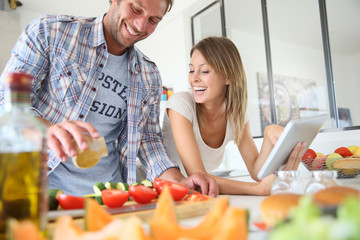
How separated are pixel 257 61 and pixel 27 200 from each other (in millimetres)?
4472

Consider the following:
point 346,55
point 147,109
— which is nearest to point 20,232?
point 147,109

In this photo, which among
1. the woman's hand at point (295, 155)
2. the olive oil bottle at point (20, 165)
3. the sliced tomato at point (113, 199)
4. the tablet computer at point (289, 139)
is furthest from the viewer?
the woman's hand at point (295, 155)

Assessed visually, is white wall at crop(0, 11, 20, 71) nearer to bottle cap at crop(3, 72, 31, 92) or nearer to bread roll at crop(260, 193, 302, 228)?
bottle cap at crop(3, 72, 31, 92)

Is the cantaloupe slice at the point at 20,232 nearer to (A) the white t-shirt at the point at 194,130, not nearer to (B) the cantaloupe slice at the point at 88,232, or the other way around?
(B) the cantaloupe slice at the point at 88,232

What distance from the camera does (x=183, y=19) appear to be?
535 cm

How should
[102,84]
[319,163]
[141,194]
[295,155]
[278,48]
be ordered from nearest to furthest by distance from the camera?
1. [141,194]
2. [295,155]
3. [319,163]
4. [102,84]
5. [278,48]

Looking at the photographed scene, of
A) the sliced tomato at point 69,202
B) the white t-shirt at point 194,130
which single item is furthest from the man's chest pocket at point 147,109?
the sliced tomato at point 69,202

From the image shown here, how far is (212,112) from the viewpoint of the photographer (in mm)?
1877

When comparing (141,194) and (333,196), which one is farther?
(141,194)

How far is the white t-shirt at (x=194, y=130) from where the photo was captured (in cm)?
169

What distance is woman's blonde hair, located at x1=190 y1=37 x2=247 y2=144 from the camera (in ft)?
5.76

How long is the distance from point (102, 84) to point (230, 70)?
0.79 metres

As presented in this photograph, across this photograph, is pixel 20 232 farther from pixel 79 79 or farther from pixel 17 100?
pixel 79 79

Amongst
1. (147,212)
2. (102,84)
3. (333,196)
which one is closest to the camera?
(333,196)
